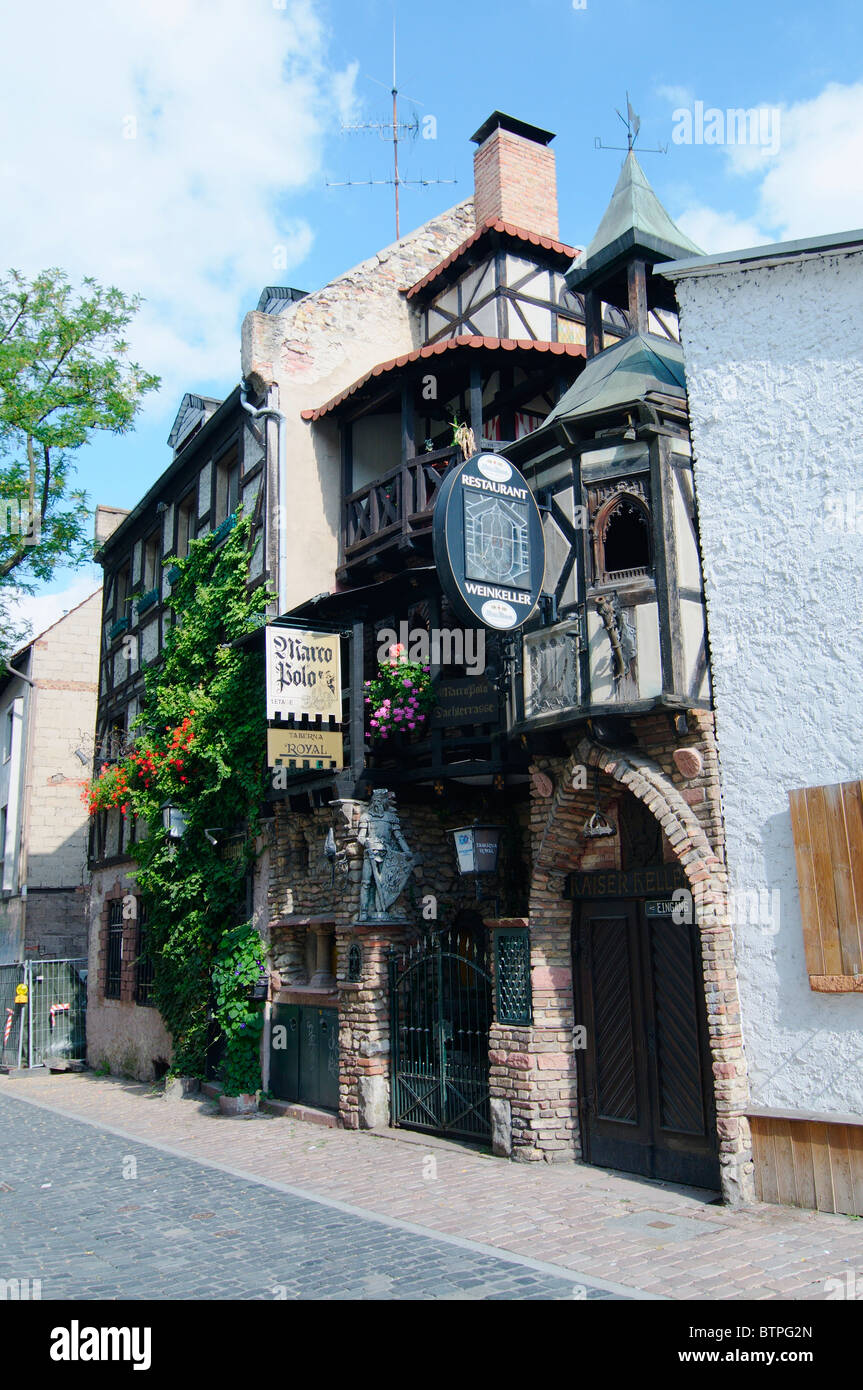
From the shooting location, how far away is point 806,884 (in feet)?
25.7

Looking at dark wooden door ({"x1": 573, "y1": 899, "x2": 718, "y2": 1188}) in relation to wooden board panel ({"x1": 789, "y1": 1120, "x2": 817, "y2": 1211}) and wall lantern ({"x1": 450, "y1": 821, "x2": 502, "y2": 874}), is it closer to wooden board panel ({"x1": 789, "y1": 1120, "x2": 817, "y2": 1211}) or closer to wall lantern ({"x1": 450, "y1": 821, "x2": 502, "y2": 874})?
wooden board panel ({"x1": 789, "y1": 1120, "x2": 817, "y2": 1211})

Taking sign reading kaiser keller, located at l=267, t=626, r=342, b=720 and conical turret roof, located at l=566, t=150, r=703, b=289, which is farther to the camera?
sign reading kaiser keller, located at l=267, t=626, r=342, b=720

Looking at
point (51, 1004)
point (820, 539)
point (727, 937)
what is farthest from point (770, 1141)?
point (51, 1004)

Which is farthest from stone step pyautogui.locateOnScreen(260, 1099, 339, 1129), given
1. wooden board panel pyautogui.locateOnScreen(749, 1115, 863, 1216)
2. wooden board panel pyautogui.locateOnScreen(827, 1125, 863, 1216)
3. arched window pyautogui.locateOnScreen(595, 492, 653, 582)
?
arched window pyautogui.locateOnScreen(595, 492, 653, 582)

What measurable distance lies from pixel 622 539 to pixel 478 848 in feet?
10.9

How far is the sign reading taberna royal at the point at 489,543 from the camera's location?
9.43 meters

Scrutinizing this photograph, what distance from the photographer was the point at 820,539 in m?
8.24

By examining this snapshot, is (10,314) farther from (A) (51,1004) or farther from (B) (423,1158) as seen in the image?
(B) (423,1158)

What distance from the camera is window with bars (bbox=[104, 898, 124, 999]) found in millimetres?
19844

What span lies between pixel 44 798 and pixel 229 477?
11.2 m

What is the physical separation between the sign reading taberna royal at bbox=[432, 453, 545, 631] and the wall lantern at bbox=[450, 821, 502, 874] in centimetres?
235

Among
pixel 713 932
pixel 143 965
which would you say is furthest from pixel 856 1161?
pixel 143 965

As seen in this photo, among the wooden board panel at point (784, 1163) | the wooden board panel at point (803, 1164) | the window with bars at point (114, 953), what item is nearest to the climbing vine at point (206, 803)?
the window with bars at point (114, 953)

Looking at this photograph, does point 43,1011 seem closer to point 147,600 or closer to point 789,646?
point 147,600
